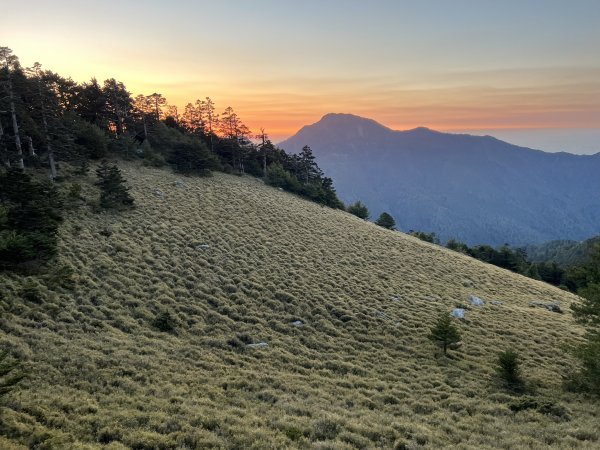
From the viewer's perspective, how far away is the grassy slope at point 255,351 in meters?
10.8

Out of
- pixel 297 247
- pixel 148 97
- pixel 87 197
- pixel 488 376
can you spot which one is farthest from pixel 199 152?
pixel 488 376

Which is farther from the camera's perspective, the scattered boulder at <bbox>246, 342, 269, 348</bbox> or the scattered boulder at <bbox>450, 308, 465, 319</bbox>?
the scattered boulder at <bbox>450, 308, 465, 319</bbox>

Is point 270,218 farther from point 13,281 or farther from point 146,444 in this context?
point 146,444

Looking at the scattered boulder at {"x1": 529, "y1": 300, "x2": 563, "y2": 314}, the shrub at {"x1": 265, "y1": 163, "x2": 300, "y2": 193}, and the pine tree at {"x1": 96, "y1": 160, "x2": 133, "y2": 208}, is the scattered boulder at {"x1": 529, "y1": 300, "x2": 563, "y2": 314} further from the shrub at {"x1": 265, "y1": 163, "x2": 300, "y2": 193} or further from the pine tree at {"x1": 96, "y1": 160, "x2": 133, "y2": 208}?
the shrub at {"x1": 265, "y1": 163, "x2": 300, "y2": 193}

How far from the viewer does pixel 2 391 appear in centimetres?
865

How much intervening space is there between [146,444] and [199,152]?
171ft

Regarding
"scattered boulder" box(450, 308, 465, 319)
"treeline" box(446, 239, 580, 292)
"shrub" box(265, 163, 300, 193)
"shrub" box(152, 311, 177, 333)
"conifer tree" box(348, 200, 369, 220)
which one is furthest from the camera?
"conifer tree" box(348, 200, 369, 220)

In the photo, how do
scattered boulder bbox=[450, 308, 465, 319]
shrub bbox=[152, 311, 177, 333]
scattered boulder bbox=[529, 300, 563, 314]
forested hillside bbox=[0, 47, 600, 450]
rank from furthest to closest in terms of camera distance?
scattered boulder bbox=[529, 300, 563, 314]
scattered boulder bbox=[450, 308, 465, 319]
shrub bbox=[152, 311, 177, 333]
forested hillside bbox=[0, 47, 600, 450]

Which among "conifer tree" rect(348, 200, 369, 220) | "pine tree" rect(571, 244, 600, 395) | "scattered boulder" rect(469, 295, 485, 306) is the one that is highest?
"pine tree" rect(571, 244, 600, 395)

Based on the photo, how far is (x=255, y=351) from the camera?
17.5m

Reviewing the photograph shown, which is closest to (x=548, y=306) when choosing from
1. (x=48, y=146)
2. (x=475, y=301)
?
(x=475, y=301)

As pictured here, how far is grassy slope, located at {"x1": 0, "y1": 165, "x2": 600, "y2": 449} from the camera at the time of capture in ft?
35.3

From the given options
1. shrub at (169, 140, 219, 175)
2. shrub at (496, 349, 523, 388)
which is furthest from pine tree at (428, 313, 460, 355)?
shrub at (169, 140, 219, 175)

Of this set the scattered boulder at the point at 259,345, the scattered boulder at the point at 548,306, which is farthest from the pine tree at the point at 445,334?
the scattered boulder at the point at 548,306
